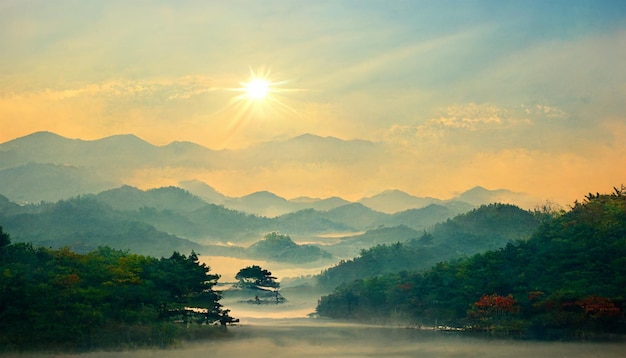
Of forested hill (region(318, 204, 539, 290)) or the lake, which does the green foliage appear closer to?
the lake

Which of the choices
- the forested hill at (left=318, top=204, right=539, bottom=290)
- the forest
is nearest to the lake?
the forest

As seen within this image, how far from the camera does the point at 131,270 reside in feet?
155

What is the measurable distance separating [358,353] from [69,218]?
294ft

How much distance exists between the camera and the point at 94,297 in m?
42.7

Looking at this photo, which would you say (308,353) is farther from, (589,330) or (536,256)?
(536,256)

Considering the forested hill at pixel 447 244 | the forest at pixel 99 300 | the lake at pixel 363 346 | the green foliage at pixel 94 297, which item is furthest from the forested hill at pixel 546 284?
A: the forested hill at pixel 447 244

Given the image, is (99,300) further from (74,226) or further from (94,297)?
(74,226)

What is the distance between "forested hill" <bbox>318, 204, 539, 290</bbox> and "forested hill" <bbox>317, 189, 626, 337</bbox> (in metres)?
28.9

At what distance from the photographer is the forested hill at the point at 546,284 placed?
47.9 meters

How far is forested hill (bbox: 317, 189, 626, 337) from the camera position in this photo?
47.9 metres

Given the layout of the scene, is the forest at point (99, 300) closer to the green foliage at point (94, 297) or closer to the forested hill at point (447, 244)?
the green foliage at point (94, 297)

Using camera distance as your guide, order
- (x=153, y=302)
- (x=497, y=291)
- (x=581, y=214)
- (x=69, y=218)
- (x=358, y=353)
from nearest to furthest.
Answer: (x=358, y=353) < (x=153, y=302) < (x=497, y=291) < (x=581, y=214) < (x=69, y=218)

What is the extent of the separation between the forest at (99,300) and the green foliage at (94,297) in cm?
5

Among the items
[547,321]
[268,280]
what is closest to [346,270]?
[268,280]
